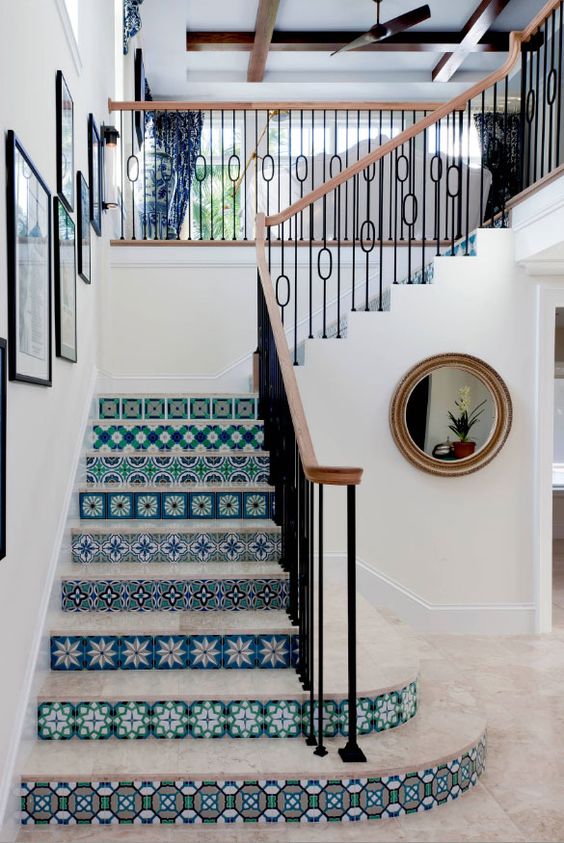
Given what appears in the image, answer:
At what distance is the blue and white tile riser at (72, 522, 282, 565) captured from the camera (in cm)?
384

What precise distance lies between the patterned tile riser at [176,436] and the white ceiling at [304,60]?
4.72 meters

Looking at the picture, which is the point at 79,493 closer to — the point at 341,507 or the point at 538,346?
the point at 341,507

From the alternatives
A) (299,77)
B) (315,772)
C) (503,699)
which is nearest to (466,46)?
(299,77)

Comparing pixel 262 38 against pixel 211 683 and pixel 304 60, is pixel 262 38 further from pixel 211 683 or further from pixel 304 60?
pixel 211 683

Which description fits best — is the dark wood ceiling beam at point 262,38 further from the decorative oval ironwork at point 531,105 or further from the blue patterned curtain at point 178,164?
the decorative oval ironwork at point 531,105

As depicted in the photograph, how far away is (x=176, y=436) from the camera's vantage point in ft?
15.4

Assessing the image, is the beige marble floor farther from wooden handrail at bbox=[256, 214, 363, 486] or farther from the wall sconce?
the wall sconce

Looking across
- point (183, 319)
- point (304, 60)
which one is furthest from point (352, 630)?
point (304, 60)

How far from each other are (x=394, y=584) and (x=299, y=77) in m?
6.67

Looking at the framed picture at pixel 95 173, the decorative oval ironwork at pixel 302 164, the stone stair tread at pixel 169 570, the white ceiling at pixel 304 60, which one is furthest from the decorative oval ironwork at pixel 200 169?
the stone stair tread at pixel 169 570

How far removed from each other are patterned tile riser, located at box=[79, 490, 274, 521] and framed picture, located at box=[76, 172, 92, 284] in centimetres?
128

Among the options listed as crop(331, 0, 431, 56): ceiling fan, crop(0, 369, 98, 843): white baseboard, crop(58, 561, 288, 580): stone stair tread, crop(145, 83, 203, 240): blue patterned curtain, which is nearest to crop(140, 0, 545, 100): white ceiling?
crop(145, 83, 203, 240): blue patterned curtain

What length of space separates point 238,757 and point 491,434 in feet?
9.88

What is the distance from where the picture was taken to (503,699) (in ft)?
12.8
